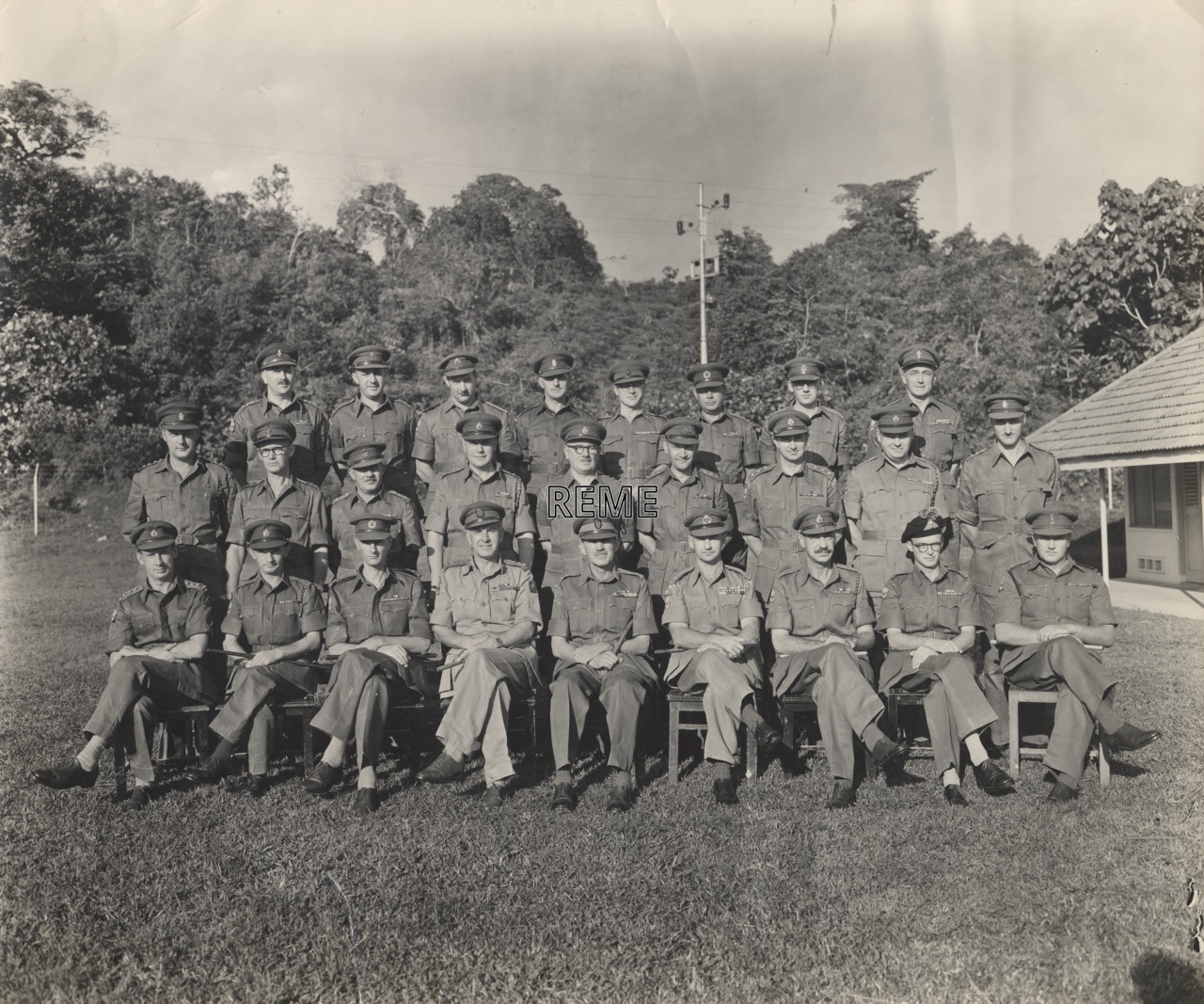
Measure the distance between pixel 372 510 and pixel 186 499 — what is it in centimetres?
102

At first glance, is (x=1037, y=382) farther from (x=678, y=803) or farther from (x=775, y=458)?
(x=678, y=803)

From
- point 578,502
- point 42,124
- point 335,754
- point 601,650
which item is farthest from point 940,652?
point 42,124

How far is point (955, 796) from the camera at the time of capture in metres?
4.49

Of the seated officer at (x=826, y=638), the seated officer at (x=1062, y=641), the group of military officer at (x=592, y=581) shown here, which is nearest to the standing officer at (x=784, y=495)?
the group of military officer at (x=592, y=581)

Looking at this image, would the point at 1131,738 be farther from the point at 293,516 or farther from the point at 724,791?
the point at 293,516

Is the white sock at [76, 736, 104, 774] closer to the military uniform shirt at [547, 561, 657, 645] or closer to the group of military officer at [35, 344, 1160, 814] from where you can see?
the group of military officer at [35, 344, 1160, 814]

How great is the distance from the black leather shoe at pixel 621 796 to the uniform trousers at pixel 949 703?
4.56ft

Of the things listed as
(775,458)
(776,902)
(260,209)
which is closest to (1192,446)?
(775,458)

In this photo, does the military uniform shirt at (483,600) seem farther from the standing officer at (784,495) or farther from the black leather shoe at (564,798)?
the standing officer at (784,495)

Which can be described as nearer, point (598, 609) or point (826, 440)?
point (598, 609)

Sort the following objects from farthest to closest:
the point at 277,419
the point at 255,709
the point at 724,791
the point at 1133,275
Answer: the point at 1133,275 < the point at 277,419 < the point at 255,709 < the point at 724,791

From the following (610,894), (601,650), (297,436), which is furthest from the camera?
(297,436)

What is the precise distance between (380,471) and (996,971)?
3.94m

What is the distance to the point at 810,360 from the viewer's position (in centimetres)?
628
